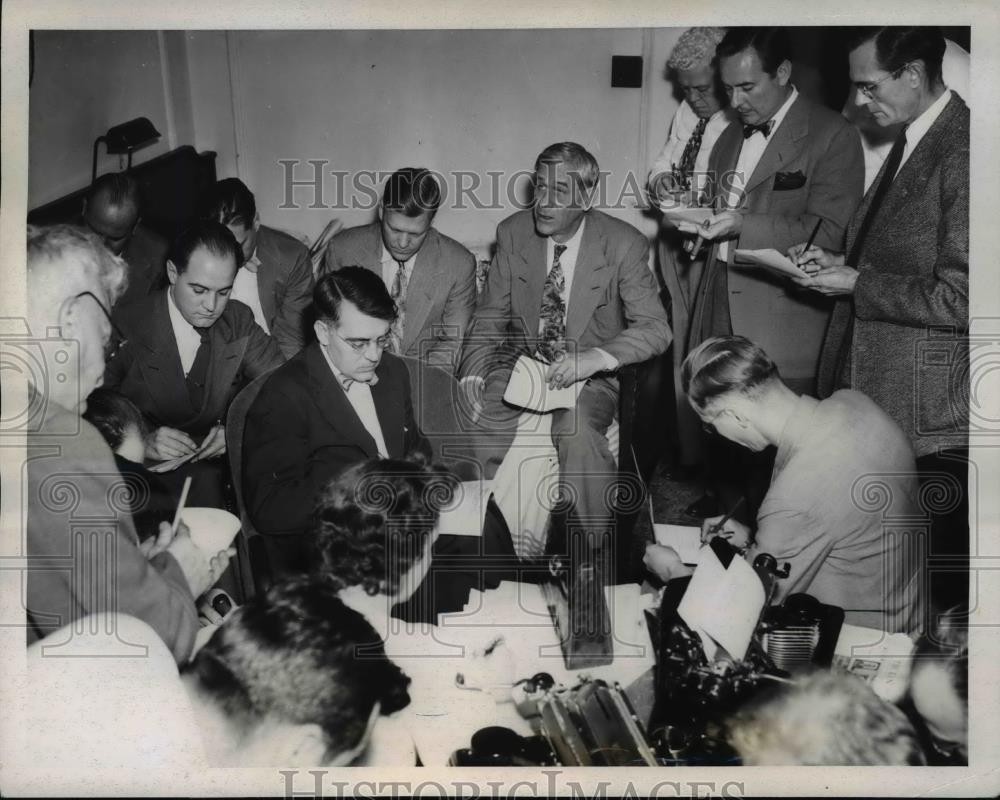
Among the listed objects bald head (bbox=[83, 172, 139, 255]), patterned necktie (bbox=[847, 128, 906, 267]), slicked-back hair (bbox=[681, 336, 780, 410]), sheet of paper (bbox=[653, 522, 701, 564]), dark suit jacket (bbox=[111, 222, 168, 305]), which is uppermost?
patterned necktie (bbox=[847, 128, 906, 267])

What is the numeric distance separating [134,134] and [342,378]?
2.94ft

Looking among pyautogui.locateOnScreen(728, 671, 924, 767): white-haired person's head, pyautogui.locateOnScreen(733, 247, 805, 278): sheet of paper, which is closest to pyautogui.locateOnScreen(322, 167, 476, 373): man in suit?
pyautogui.locateOnScreen(733, 247, 805, 278): sheet of paper

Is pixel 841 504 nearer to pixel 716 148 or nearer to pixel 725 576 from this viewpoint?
pixel 725 576

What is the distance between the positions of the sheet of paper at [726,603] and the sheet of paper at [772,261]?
81 cm

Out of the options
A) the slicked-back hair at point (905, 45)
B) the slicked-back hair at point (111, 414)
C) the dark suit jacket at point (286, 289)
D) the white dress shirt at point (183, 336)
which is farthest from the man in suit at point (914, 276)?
the slicked-back hair at point (111, 414)

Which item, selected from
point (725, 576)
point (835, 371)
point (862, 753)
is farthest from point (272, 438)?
point (862, 753)

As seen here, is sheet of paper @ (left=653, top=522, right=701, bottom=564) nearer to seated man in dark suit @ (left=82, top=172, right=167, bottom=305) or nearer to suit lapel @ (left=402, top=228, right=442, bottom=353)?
suit lapel @ (left=402, top=228, right=442, bottom=353)

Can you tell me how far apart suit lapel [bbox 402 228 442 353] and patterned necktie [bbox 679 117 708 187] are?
73 cm

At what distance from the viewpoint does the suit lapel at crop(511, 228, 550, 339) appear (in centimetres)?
367

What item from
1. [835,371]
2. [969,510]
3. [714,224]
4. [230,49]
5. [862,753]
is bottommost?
[862,753]

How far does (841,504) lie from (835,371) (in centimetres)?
38

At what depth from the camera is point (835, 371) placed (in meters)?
3.65

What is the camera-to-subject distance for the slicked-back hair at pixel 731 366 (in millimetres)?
3643

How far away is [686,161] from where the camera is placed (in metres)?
3.61
